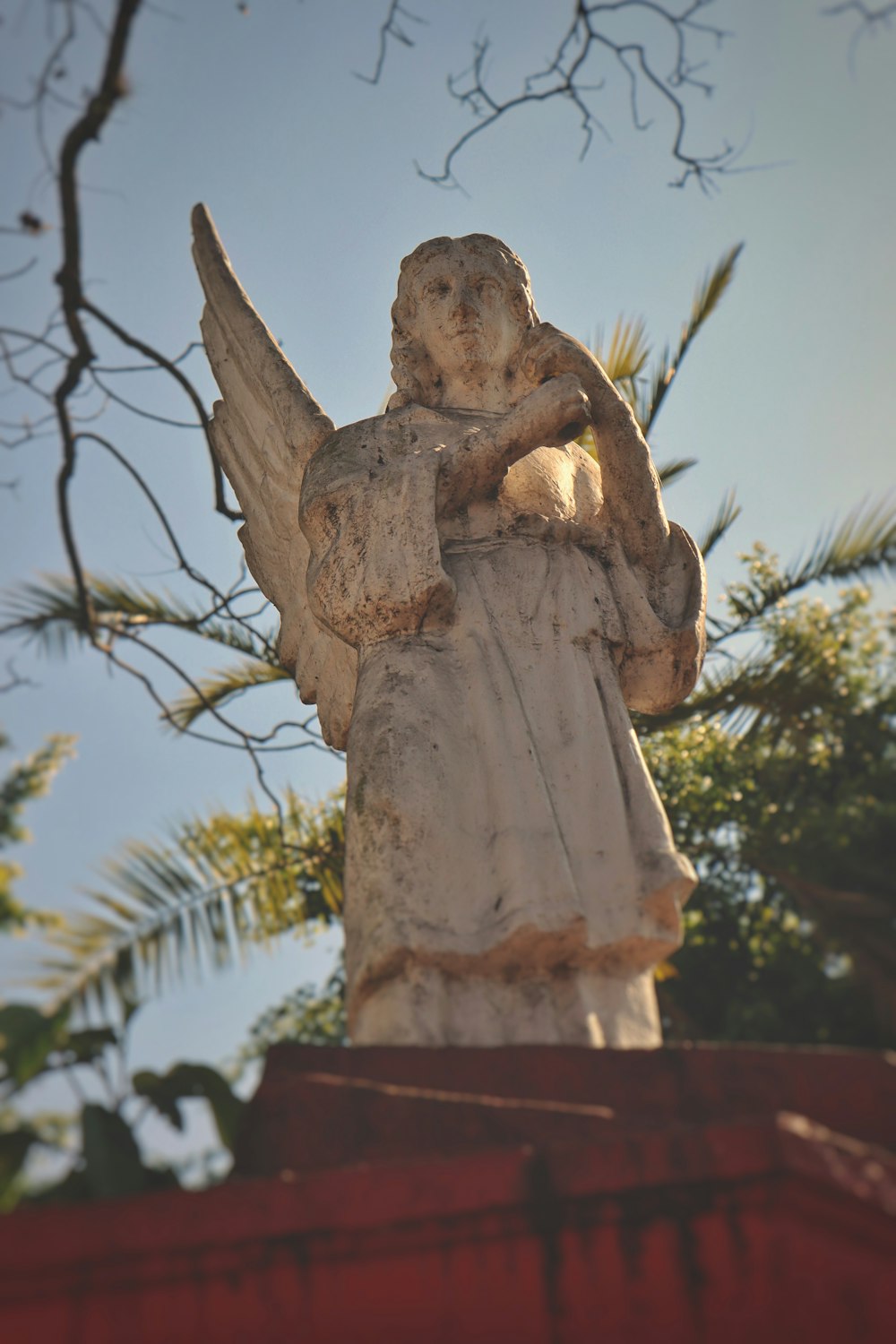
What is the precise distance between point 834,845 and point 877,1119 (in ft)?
23.4

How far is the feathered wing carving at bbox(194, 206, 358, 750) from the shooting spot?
454cm

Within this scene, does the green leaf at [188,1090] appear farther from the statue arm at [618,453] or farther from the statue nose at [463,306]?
the statue nose at [463,306]

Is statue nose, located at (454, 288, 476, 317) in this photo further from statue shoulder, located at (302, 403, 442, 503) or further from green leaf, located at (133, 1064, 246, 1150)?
green leaf, located at (133, 1064, 246, 1150)

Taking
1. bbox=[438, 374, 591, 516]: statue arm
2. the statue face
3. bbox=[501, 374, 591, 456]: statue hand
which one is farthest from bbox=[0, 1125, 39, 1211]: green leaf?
the statue face

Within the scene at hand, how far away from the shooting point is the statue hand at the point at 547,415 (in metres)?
4.12

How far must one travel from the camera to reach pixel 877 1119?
7.78 ft

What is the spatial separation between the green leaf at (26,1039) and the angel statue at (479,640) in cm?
81

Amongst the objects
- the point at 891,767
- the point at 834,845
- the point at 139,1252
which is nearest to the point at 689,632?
the point at 139,1252

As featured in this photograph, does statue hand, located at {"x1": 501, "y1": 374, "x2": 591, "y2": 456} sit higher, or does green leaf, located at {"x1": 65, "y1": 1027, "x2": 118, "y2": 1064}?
statue hand, located at {"x1": 501, "y1": 374, "x2": 591, "y2": 456}

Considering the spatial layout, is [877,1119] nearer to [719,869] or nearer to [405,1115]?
[405,1115]

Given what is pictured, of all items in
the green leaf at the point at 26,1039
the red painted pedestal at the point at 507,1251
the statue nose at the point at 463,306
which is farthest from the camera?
the statue nose at the point at 463,306

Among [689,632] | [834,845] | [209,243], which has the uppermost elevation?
[209,243]

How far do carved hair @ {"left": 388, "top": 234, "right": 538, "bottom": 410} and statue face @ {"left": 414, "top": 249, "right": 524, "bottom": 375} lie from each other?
13mm

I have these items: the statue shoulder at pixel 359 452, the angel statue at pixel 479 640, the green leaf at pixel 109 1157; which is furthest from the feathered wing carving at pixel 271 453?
the green leaf at pixel 109 1157
